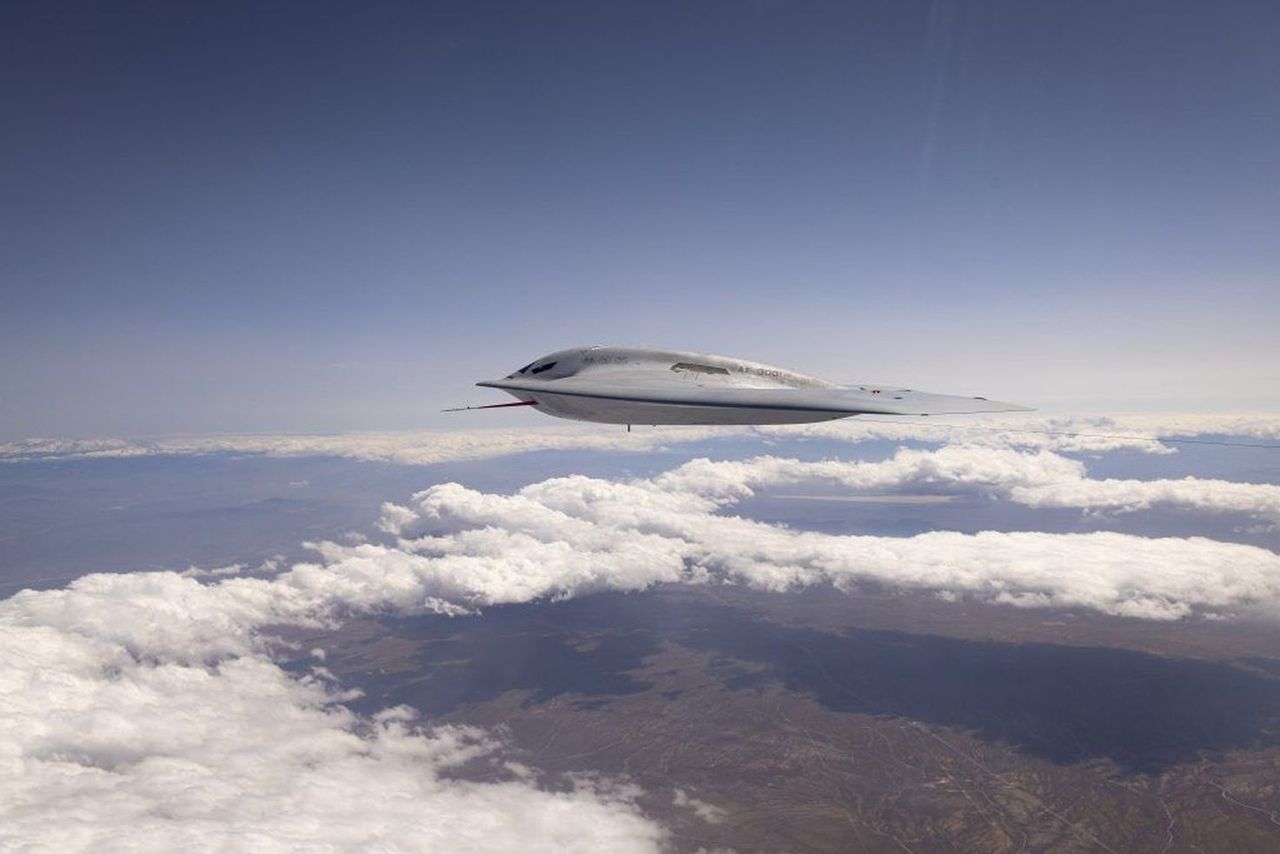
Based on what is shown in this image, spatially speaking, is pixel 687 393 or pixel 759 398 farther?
pixel 687 393

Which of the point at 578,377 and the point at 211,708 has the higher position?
the point at 578,377

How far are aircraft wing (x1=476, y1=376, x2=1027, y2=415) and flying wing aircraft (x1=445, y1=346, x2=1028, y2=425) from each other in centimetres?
2

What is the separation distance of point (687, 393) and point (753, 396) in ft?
5.95

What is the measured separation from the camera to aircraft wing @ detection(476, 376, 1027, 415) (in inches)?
515

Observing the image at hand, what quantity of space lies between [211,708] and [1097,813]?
279378 mm

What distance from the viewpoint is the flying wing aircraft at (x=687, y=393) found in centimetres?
1358

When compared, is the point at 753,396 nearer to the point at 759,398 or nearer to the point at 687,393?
the point at 759,398

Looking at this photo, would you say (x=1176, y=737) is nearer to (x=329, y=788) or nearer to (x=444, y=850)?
(x=444, y=850)

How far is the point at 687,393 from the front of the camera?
49.2ft

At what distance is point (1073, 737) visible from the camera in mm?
184125

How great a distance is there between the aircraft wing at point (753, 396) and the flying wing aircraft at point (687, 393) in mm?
25

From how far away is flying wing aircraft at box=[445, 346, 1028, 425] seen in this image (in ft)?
44.5

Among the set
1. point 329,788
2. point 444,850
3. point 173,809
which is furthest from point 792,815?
point 173,809

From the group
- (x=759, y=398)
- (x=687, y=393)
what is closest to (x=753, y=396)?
(x=759, y=398)
